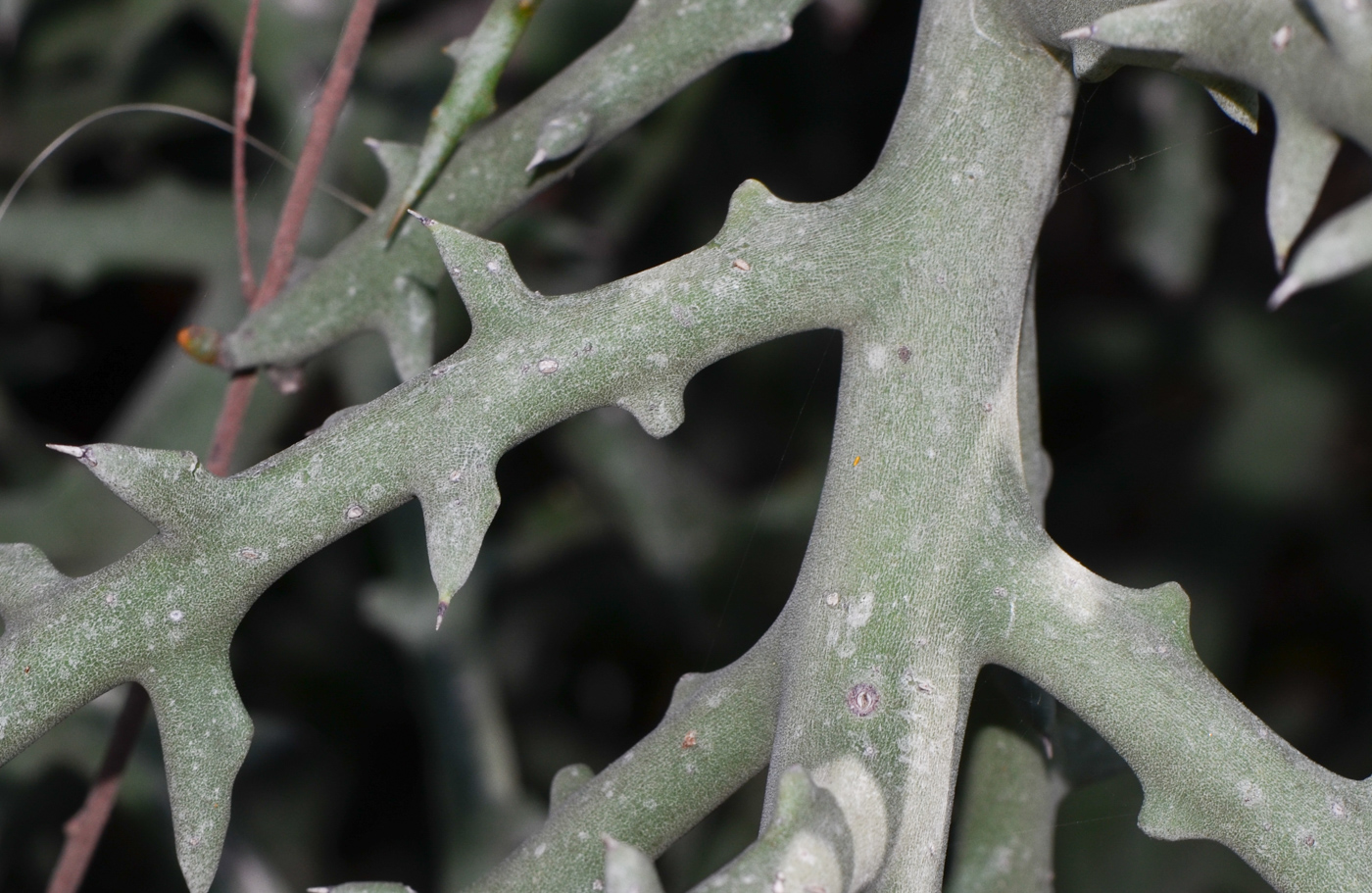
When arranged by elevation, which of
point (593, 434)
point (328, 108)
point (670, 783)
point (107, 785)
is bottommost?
point (593, 434)

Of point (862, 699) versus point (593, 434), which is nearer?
point (862, 699)

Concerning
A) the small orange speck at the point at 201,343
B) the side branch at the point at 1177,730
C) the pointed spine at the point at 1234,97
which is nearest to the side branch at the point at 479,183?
the small orange speck at the point at 201,343

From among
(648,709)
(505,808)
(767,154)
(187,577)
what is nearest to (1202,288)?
(767,154)


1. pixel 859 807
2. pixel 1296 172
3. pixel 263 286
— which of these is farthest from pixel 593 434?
pixel 1296 172

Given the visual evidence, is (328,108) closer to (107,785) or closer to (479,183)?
(479,183)

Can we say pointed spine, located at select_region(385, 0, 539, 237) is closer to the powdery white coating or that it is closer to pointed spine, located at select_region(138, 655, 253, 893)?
pointed spine, located at select_region(138, 655, 253, 893)

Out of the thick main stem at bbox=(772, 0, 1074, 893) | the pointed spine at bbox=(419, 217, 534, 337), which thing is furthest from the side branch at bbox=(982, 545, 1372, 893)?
the pointed spine at bbox=(419, 217, 534, 337)
